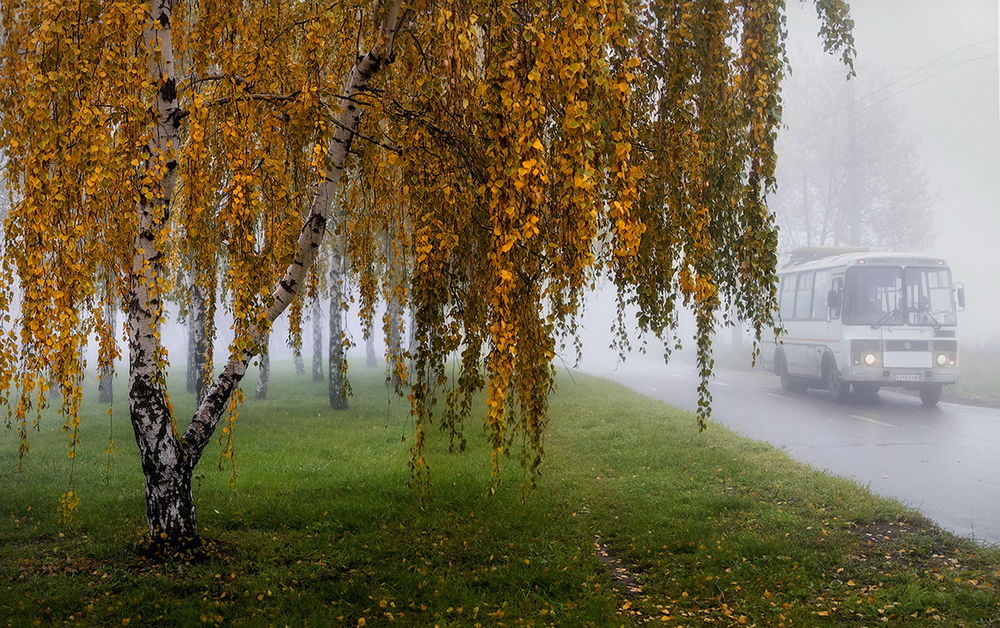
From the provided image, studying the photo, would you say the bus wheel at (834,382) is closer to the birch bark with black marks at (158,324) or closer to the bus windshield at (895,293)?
the bus windshield at (895,293)

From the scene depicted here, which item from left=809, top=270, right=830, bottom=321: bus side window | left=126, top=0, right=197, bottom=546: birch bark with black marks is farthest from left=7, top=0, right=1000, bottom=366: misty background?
left=126, top=0, right=197, bottom=546: birch bark with black marks

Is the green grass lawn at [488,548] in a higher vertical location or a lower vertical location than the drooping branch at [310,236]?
lower

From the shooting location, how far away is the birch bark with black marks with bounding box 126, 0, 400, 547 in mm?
5379

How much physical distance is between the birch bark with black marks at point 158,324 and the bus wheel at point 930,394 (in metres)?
14.4

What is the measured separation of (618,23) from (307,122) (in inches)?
92.9

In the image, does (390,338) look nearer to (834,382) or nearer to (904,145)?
(834,382)

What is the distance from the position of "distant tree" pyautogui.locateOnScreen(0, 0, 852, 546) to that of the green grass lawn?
2.77 ft

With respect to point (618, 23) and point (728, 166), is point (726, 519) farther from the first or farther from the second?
point (618, 23)

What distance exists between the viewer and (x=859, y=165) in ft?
100

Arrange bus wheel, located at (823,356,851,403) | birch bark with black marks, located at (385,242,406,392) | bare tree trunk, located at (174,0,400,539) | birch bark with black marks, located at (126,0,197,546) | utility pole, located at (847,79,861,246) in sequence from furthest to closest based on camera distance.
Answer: utility pole, located at (847,79,861,246) < bus wheel, located at (823,356,851,403) < birch bark with black marks, located at (385,242,406,392) < bare tree trunk, located at (174,0,400,539) < birch bark with black marks, located at (126,0,197,546)

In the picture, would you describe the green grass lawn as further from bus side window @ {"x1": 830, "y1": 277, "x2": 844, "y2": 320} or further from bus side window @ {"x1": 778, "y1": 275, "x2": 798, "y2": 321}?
bus side window @ {"x1": 778, "y1": 275, "x2": 798, "y2": 321}

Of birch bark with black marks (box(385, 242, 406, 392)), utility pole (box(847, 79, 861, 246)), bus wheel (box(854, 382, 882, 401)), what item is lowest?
bus wheel (box(854, 382, 882, 401))

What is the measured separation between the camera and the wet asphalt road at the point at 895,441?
795cm

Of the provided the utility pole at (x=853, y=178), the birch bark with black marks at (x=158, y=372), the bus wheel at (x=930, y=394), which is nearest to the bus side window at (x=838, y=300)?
the bus wheel at (x=930, y=394)
